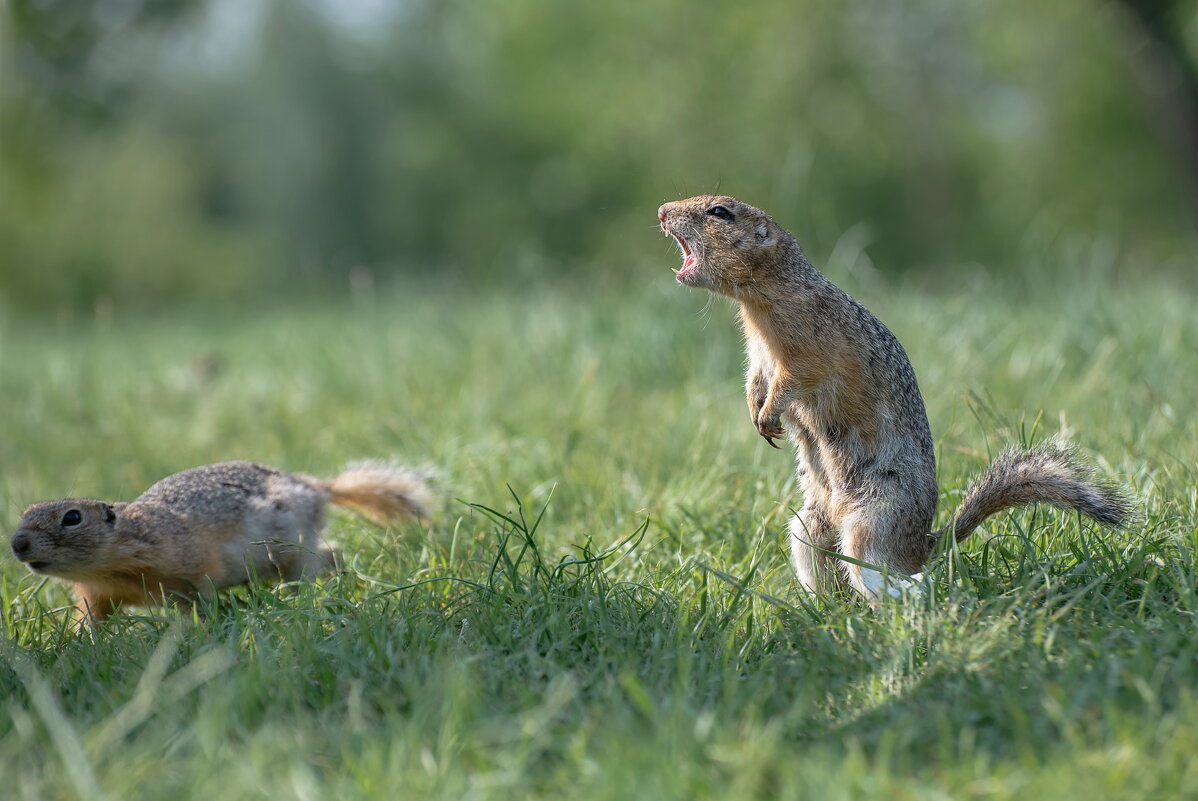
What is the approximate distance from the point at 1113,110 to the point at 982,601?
1841 centimetres

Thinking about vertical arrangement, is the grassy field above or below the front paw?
below

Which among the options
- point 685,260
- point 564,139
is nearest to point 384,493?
point 685,260

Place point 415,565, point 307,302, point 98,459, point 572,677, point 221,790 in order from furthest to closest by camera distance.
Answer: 1. point 307,302
2. point 98,459
3. point 415,565
4. point 572,677
5. point 221,790

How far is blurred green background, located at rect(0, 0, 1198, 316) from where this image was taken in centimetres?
1522

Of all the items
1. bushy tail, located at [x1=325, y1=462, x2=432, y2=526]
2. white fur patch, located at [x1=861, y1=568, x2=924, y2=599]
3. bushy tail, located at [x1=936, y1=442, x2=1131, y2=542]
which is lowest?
bushy tail, located at [x1=325, y1=462, x2=432, y2=526]

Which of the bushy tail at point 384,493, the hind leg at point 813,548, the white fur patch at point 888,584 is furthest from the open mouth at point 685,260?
the bushy tail at point 384,493

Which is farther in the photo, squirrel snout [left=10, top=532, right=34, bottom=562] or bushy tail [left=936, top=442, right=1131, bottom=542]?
squirrel snout [left=10, top=532, right=34, bottom=562]

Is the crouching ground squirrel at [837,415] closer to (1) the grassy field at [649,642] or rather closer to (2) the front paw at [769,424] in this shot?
(2) the front paw at [769,424]

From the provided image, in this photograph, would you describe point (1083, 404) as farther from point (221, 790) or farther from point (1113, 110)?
point (1113, 110)

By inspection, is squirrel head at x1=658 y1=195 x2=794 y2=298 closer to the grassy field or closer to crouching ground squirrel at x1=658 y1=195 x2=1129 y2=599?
crouching ground squirrel at x1=658 y1=195 x2=1129 y2=599

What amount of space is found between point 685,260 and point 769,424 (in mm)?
553

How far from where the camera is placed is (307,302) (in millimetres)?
14938

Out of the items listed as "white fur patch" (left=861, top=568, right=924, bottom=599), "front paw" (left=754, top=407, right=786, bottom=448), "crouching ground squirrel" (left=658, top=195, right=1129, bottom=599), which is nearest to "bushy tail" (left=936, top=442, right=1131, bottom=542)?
"crouching ground squirrel" (left=658, top=195, right=1129, bottom=599)

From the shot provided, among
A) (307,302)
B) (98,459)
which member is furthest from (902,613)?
(307,302)
